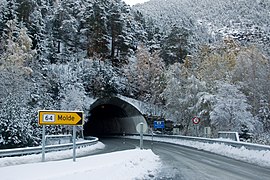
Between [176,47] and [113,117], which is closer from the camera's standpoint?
[113,117]

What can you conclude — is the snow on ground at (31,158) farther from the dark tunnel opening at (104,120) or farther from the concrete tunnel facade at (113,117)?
the dark tunnel opening at (104,120)

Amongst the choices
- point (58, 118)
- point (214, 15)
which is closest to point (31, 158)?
point (58, 118)

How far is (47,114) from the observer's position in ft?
38.1

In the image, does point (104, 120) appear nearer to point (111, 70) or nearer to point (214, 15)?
point (111, 70)

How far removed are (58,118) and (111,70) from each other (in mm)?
37897

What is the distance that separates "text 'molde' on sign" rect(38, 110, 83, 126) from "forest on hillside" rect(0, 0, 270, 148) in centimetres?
1218

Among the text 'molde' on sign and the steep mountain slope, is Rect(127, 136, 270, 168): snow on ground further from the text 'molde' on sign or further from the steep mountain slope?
the steep mountain slope

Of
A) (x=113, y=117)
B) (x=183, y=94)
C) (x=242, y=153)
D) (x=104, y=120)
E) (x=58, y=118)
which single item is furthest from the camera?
(x=104, y=120)

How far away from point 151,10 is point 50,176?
104536 mm

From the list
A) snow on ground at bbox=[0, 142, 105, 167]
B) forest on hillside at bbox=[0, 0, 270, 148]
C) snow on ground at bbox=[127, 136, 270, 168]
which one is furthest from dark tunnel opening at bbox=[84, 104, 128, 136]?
snow on ground at bbox=[0, 142, 105, 167]

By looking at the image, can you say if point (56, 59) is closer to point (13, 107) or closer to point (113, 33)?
point (113, 33)

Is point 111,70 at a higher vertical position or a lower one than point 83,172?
higher

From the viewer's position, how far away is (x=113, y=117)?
5559 centimetres

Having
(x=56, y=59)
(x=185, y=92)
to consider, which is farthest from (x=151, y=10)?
(x=185, y=92)
